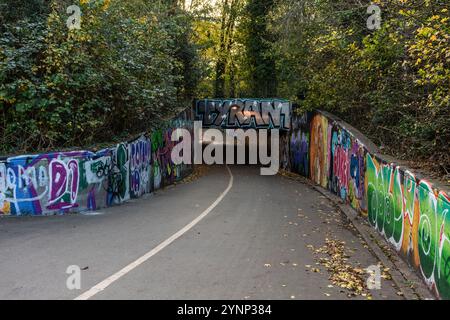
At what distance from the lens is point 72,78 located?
13.2m

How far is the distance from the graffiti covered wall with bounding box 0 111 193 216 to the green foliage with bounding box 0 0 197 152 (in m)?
0.98

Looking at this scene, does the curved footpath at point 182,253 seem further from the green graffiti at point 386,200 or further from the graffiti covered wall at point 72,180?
the green graffiti at point 386,200

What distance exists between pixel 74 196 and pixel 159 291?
6.89 m

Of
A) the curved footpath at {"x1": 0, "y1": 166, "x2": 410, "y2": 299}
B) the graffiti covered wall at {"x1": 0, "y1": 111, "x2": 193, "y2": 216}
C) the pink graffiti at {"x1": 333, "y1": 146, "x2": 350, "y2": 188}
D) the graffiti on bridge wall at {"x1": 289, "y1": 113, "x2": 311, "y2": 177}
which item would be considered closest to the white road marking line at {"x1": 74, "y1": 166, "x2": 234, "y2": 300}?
the curved footpath at {"x1": 0, "y1": 166, "x2": 410, "y2": 299}

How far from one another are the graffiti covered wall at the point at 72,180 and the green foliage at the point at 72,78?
0.98 meters

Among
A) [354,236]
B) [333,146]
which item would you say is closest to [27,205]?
[354,236]

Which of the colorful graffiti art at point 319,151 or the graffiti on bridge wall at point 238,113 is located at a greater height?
the graffiti on bridge wall at point 238,113

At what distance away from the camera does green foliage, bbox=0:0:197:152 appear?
12.3 metres

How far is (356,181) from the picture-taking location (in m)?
13.1

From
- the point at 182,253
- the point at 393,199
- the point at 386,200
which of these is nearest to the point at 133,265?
the point at 182,253

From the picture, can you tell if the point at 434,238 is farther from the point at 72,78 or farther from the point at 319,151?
the point at 319,151

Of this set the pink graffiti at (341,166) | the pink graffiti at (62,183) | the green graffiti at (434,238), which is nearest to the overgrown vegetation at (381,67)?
the pink graffiti at (341,166)

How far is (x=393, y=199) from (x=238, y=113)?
2452cm

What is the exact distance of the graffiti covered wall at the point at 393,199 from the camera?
5.87 metres
